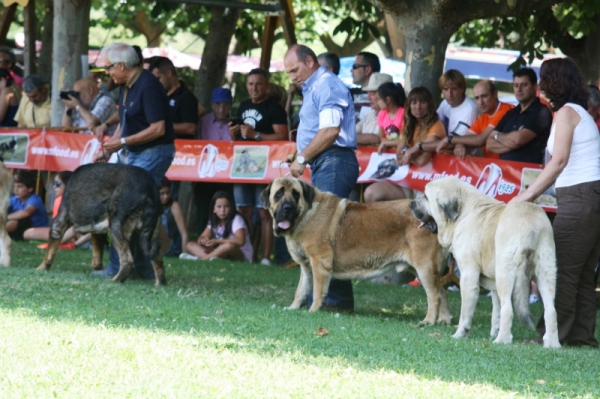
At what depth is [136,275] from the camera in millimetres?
10430

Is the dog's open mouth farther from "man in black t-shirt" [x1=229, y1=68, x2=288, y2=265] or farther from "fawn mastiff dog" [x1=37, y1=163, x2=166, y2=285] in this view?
"man in black t-shirt" [x1=229, y1=68, x2=288, y2=265]

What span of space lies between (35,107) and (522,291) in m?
11.1

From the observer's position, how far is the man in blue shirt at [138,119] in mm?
9930

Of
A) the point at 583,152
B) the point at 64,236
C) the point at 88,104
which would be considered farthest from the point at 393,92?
the point at 88,104

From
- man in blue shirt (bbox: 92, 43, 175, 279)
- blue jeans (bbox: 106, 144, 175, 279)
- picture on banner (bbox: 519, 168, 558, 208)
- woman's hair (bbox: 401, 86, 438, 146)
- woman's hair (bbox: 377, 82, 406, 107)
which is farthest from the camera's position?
woman's hair (bbox: 377, 82, 406, 107)

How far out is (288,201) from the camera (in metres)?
8.52

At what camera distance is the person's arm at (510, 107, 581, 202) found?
7086 millimetres

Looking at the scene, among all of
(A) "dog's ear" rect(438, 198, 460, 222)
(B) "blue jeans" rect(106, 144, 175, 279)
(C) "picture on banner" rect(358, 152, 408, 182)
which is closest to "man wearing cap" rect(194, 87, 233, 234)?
(C) "picture on banner" rect(358, 152, 408, 182)

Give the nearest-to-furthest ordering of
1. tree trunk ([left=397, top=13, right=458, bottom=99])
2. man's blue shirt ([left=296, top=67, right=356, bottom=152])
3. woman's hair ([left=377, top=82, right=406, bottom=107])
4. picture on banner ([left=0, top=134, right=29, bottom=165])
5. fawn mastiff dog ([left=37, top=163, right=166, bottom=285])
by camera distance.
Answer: man's blue shirt ([left=296, top=67, right=356, bottom=152]) < fawn mastiff dog ([left=37, top=163, right=166, bottom=285]) < tree trunk ([left=397, top=13, right=458, bottom=99]) < woman's hair ([left=377, top=82, right=406, bottom=107]) < picture on banner ([left=0, top=134, right=29, bottom=165])

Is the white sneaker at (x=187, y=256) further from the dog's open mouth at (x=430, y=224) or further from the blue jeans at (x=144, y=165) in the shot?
the dog's open mouth at (x=430, y=224)

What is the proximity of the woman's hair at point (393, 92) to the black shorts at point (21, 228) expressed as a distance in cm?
647

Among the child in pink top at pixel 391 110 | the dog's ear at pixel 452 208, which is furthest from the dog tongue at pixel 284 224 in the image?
the child in pink top at pixel 391 110

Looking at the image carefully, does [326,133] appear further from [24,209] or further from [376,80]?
[24,209]

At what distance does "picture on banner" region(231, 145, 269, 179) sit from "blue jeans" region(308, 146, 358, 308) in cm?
406
